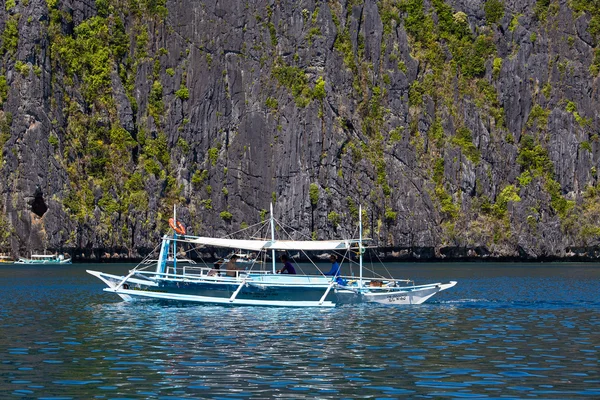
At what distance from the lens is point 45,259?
194750 mm

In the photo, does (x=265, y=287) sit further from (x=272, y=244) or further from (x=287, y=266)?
(x=272, y=244)

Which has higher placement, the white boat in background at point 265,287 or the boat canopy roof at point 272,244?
the boat canopy roof at point 272,244

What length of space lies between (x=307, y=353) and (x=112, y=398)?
13958 millimetres

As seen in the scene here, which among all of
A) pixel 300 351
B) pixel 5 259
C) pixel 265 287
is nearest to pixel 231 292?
pixel 265 287

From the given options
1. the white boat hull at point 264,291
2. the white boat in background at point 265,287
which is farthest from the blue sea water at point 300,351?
the white boat in background at point 265,287

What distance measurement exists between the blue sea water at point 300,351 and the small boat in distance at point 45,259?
11668cm

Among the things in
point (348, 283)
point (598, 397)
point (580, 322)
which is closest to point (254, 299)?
point (348, 283)

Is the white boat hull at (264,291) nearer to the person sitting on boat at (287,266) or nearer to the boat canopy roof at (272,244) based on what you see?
the person sitting on boat at (287,266)

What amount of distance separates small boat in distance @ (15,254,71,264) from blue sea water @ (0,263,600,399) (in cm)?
11668

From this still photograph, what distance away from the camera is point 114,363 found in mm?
40844

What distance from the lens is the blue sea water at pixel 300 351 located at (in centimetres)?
3434

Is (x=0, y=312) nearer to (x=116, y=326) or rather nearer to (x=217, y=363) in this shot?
(x=116, y=326)

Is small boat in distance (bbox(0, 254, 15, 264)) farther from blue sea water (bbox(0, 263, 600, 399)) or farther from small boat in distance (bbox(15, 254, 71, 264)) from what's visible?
blue sea water (bbox(0, 263, 600, 399))

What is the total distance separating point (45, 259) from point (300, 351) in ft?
520
